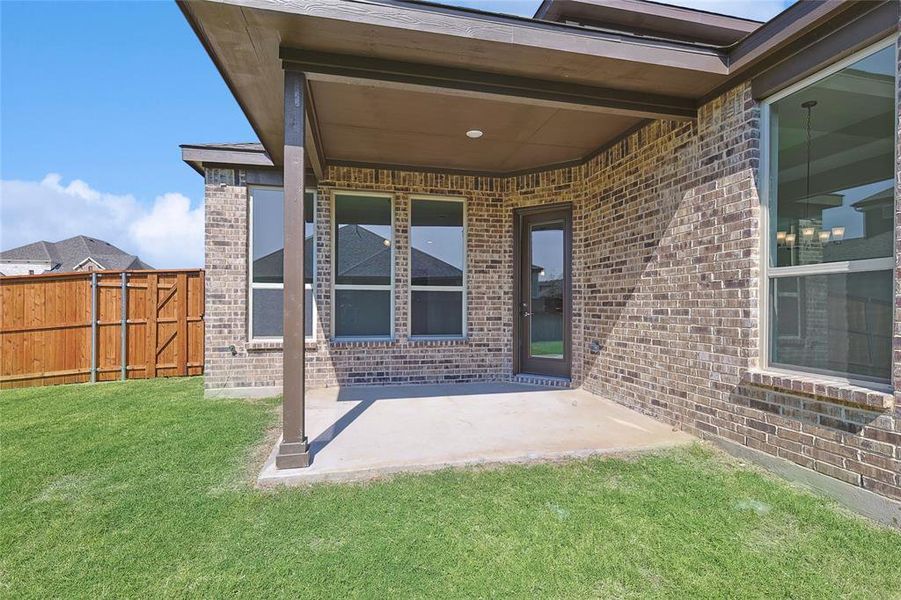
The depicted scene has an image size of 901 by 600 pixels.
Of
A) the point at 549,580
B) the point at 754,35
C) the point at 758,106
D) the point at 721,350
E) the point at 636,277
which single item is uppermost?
the point at 754,35

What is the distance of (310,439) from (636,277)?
3744 mm

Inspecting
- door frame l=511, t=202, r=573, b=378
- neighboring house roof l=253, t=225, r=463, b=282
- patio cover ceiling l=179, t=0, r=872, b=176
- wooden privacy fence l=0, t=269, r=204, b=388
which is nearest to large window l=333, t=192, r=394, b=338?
neighboring house roof l=253, t=225, r=463, b=282

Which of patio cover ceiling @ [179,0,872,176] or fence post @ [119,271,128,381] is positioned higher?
patio cover ceiling @ [179,0,872,176]

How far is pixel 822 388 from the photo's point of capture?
2838mm

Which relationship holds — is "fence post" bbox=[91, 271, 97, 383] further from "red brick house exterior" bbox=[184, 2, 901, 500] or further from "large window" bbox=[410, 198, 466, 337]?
"large window" bbox=[410, 198, 466, 337]

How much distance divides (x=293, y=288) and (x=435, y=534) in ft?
6.43

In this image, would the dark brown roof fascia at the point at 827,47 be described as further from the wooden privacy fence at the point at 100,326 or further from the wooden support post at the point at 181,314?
the wooden support post at the point at 181,314

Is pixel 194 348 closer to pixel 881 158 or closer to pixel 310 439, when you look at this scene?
pixel 310 439

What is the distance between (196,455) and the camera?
360cm

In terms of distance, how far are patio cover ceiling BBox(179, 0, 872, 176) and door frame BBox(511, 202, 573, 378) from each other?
1.51 m

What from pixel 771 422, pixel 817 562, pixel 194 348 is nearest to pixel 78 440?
pixel 194 348

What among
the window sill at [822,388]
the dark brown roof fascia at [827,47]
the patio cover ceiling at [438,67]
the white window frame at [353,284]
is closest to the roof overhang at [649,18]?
the patio cover ceiling at [438,67]

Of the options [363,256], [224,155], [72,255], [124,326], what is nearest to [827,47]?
[363,256]

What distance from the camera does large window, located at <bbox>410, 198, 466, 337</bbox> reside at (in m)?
6.37
